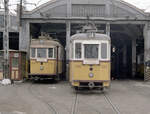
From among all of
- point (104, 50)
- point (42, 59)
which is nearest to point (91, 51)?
point (104, 50)

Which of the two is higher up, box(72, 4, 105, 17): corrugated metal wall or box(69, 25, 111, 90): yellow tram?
box(72, 4, 105, 17): corrugated metal wall

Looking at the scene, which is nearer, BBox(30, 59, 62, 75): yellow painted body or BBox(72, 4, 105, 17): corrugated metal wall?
BBox(30, 59, 62, 75): yellow painted body

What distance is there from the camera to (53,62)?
17500 mm

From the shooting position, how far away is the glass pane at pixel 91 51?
12414mm

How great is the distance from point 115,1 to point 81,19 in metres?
3.27

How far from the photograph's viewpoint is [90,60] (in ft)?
40.6

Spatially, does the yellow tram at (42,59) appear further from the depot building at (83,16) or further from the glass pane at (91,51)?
the glass pane at (91,51)

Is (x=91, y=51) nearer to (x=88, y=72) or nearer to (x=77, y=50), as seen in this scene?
(x=77, y=50)

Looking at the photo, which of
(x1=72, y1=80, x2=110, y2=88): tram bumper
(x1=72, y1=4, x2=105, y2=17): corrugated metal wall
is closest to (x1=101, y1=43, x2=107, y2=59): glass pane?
(x1=72, y1=80, x2=110, y2=88): tram bumper

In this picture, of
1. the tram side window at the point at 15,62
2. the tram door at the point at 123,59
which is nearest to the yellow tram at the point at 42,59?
the tram side window at the point at 15,62

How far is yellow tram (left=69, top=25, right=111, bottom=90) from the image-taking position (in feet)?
40.4

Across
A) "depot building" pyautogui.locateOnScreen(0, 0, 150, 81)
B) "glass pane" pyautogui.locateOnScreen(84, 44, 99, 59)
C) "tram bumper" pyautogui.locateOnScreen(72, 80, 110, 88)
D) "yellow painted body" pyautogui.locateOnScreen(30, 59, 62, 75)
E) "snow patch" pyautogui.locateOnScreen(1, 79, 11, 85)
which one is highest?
"depot building" pyautogui.locateOnScreen(0, 0, 150, 81)

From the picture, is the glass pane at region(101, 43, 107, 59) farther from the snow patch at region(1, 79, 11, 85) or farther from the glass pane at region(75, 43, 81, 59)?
the snow patch at region(1, 79, 11, 85)

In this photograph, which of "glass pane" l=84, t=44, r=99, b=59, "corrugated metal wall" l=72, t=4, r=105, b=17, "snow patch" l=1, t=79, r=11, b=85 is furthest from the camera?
"corrugated metal wall" l=72, t=4, r=105, b=17
